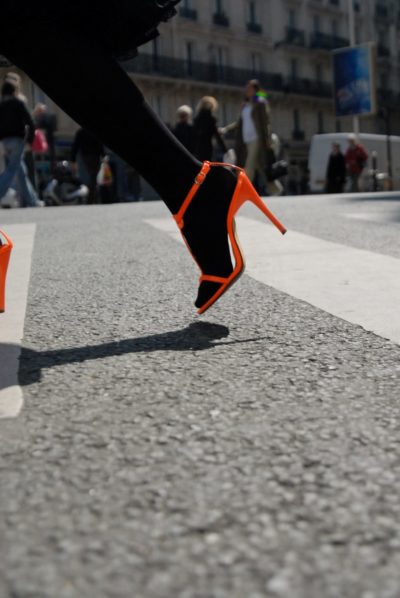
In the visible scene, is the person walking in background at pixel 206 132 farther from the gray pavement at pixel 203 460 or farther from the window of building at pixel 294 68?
the window of building at pixel 294 68

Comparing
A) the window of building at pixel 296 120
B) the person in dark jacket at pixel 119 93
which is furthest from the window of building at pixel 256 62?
the person in dark jacket at pixel 119 93

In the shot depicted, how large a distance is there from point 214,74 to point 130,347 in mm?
39007

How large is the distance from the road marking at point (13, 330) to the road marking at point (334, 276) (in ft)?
2.46

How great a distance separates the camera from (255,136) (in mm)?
11883

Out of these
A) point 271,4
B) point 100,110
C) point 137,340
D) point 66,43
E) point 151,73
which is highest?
point 271,4

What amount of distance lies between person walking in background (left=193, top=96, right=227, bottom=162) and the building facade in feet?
70.4

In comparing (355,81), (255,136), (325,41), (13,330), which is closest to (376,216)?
(13,330)

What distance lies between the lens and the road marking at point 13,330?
1.44 metres

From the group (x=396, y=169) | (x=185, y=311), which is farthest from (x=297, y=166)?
(x=185, y=311)

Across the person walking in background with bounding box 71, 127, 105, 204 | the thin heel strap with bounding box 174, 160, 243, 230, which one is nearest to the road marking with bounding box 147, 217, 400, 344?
the thin heel strap with bounding box 174, 160, 243, 230

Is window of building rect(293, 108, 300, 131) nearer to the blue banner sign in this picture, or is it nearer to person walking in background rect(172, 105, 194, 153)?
the blue banner sign

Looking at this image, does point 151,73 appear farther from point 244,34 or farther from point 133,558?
point 133,558

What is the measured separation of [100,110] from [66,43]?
0.55 ft

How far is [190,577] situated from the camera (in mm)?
786
